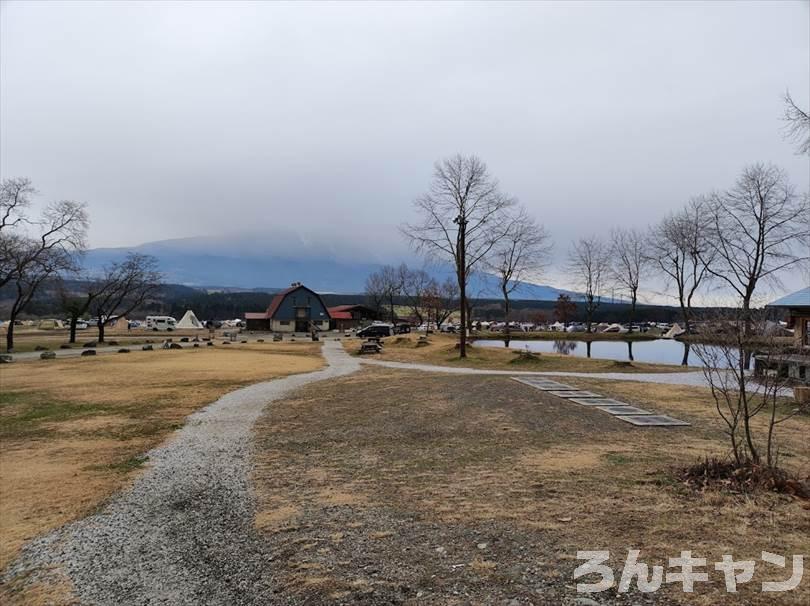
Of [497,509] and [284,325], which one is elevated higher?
[284,325]

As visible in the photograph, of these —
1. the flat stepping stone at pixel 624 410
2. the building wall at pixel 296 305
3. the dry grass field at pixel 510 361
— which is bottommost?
the dry grass field at pixel 510 361

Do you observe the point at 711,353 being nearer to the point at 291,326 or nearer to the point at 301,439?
the point at 301,439

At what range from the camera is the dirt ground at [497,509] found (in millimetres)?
4348

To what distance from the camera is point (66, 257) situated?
4325 centimetres

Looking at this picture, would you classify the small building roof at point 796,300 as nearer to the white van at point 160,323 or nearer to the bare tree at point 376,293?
the bare tree at point 376,293

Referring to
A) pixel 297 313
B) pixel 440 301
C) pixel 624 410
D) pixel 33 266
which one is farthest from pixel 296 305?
pixel 624 410

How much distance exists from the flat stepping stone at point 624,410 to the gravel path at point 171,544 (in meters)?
8.56

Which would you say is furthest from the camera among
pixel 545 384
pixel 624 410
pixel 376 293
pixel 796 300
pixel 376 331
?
pixel 376 293

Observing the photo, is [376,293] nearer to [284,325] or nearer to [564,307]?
[284,325]

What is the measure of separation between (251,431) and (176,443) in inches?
65.3

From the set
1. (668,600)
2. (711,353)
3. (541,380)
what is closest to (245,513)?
(668,600)

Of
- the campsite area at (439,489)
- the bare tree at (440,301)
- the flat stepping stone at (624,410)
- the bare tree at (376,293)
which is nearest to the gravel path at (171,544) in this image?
the campsite area at (439,489)

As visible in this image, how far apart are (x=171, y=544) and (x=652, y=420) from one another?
9994 millimetres

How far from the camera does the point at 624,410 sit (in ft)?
41.7
